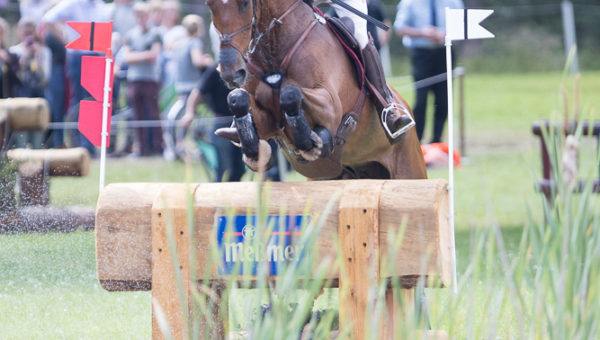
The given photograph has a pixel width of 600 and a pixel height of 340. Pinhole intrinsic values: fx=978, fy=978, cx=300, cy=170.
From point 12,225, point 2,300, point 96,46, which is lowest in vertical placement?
point 2,300

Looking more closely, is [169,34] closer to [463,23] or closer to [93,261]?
[93,261]

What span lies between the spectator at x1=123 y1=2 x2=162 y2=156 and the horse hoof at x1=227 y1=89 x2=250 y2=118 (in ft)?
24.6

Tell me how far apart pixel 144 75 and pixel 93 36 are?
22.7 feet

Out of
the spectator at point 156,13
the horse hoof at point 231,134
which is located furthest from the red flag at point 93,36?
the spectator at point 156,13

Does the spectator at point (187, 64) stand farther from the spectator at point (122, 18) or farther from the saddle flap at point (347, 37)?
the saddle flap at point (347, 37)

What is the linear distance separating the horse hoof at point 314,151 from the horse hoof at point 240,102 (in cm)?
33

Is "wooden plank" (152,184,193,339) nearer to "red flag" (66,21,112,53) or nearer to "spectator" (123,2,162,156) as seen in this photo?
"red flag" (66,21,112,53)

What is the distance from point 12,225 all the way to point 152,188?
59.4 inches

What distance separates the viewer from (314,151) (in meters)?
4.53

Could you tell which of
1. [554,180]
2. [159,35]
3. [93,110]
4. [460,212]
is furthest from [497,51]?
[554,180]

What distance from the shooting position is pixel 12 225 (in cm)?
518

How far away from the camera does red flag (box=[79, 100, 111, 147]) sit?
5.05 metres

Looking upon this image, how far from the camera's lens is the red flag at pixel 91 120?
505 cm

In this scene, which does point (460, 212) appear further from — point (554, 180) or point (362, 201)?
point (554, 180)
